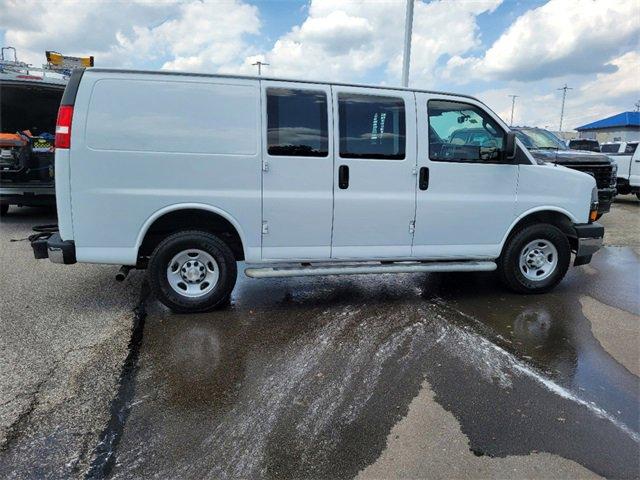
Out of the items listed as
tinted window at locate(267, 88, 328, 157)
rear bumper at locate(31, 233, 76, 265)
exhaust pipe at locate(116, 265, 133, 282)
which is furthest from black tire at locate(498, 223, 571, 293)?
rear bumper at locate(31, 233, 76, 265)

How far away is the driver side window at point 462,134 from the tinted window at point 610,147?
14758 mm

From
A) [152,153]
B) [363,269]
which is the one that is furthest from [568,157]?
[152,153]

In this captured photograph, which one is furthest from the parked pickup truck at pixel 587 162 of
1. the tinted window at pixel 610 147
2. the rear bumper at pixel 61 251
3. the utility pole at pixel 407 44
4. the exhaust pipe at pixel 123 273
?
the tinted window at pixel 610 147

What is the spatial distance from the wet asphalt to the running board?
0.41 m

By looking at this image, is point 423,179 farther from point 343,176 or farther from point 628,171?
point 628,171

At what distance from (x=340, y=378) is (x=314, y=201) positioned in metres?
1.83

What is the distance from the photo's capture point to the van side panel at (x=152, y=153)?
4258 mm

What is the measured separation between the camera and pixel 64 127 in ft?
13.8

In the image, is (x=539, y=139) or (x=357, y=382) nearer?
(x=357, y=382)

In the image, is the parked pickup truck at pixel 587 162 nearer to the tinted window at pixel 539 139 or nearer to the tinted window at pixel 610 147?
the tinted window at pixel 539 139

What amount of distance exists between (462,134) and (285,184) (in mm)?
2045

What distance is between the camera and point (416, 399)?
10.8ft

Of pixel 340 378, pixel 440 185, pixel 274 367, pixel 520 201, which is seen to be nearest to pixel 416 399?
pixel 340 378

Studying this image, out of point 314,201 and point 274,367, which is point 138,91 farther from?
point 274,367
